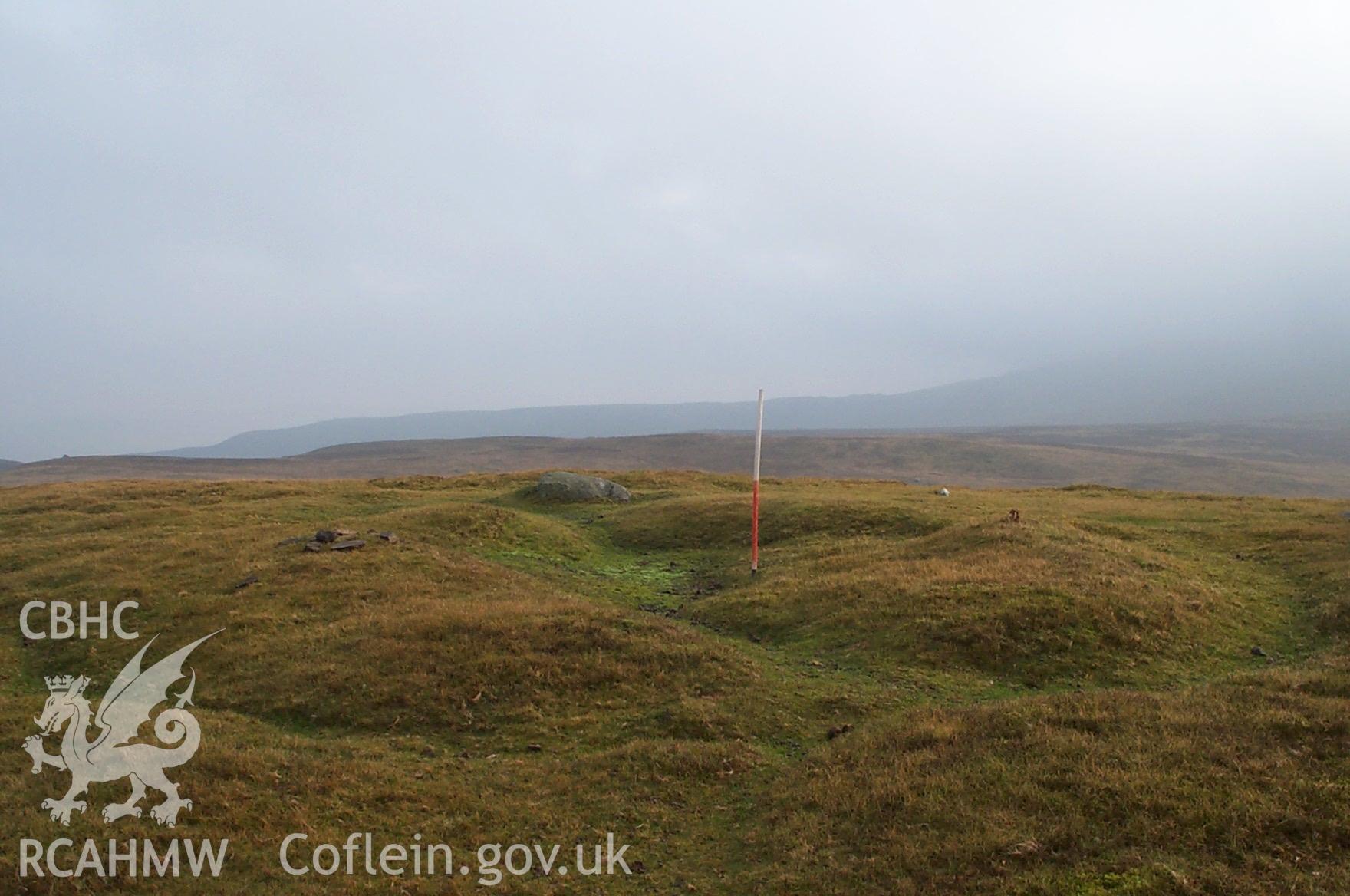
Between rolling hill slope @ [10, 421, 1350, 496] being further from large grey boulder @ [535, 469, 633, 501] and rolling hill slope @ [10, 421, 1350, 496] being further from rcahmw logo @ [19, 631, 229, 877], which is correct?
rcahmw logo @ [19, 631, 229, 877]

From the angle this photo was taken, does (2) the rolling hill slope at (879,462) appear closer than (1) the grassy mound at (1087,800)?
No

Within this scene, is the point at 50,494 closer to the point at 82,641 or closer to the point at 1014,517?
the point at 82,641

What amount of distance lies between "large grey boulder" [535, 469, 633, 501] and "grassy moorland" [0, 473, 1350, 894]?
8.01m

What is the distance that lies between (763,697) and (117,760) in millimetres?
10952

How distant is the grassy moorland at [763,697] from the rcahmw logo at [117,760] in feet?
0.84

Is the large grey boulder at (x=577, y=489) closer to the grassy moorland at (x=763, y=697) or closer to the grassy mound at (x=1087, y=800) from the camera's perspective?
the grassy moorland at (x=763, y=697)

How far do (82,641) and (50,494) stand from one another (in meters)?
33.2

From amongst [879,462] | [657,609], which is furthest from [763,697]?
[879,462]

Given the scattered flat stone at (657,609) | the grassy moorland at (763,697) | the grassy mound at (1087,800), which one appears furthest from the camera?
the scattered flat stone at (657,609)

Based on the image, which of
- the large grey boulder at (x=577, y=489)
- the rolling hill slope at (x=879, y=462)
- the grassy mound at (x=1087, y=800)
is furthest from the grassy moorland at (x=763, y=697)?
the rolling hill slope at (x=879, y=462)

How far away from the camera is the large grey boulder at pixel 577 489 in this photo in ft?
131

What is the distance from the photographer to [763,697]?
49.1 feet

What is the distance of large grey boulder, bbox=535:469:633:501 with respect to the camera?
3981 centimetres

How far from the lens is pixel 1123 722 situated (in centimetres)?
1162
